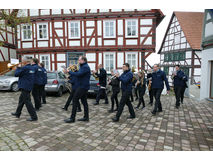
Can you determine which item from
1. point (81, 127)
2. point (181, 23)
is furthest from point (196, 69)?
point (81, 127)

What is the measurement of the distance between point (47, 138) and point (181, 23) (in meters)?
22.0

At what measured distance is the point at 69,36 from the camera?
14922 millimetres

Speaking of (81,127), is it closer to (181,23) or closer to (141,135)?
(141,135)

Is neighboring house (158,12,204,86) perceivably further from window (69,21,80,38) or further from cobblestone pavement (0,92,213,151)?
cobblestone pavement (0,92,213,151)

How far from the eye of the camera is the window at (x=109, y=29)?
14234 mm

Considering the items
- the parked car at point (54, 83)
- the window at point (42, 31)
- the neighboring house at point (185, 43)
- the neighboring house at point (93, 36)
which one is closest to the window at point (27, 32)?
the neighboring house at point (93, 36)

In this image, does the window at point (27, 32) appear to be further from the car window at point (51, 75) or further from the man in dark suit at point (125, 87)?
the man in dark suit at point (125, 87)

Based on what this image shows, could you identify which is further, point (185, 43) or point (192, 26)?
point (192, 26)

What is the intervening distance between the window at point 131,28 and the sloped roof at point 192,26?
8965 millimetres

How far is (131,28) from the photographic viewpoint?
46.3 ft

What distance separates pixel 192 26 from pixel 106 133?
21.6 metres

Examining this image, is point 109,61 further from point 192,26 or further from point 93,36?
point 192,26

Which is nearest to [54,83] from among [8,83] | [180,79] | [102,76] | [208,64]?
[102,76]

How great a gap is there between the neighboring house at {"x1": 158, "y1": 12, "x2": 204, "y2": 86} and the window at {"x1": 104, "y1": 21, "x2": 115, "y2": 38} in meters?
10.3
